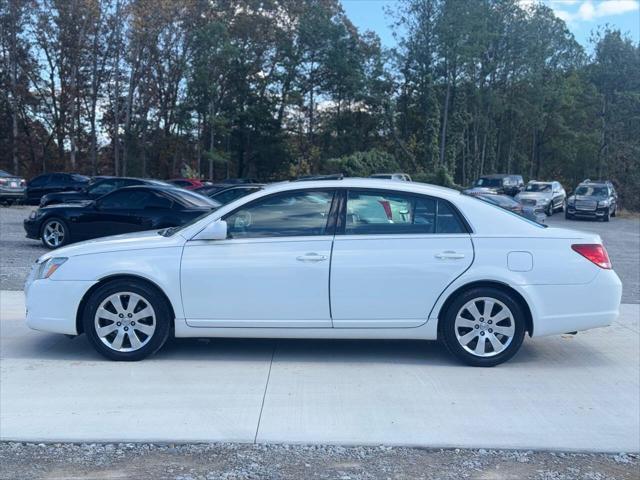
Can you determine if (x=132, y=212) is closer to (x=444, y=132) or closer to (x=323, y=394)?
(x=323, y=394)

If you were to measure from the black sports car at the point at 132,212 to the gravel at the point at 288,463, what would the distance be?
29.6 ft

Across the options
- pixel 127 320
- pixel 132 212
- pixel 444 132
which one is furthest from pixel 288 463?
pixel 444 132

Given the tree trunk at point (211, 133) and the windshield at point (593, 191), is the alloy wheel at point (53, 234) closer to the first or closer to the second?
the windshield at point (593, 191)

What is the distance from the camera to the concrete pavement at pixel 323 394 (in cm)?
511

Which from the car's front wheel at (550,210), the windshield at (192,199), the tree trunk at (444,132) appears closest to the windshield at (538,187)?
the car's front wheel at (550,210)

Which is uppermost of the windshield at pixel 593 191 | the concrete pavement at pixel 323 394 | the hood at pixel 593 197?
the windshield at pixel 593 191

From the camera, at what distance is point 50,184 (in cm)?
3117

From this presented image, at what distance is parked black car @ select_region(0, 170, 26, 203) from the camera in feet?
96.0

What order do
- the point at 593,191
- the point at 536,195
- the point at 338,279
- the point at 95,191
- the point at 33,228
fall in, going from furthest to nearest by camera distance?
the point at 536,195, the point at 593,191, the point at 95,191, the point at 33,228, the point at 338,279

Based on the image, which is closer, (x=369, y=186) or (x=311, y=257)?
(x=311, y=257)

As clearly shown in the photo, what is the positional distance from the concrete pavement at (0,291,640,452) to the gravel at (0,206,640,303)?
4118mm

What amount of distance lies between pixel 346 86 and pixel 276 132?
579cm

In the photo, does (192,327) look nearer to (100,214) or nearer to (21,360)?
(21,360)

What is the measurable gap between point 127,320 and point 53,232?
9218mm
